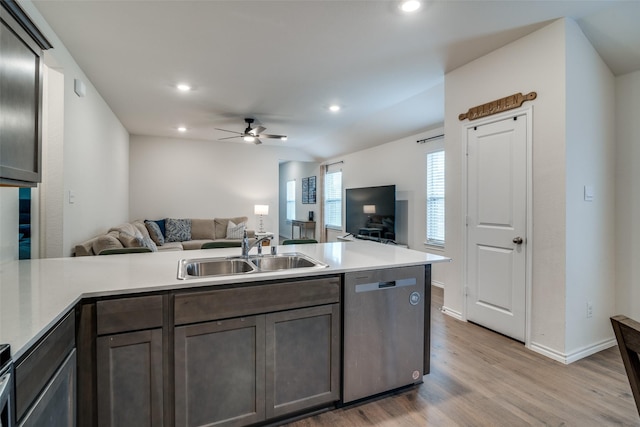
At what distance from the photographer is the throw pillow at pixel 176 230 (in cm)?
601

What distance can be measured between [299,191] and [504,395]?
7899 mm

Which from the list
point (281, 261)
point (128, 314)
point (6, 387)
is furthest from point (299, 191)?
point (6, 387)

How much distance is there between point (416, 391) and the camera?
2059mm

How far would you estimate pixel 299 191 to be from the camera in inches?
372

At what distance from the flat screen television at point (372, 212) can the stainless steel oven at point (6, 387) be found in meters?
4.88

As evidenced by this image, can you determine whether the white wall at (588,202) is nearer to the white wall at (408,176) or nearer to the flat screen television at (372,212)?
the white wall at (408,176)

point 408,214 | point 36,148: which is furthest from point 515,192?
point 36,148

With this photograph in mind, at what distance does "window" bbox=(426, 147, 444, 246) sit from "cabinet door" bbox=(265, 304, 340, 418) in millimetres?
3238

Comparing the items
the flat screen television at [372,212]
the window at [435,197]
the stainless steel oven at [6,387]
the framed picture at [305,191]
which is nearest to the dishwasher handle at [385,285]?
the stainless steel oven at [6,387]

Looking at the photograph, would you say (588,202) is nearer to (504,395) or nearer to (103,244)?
(504,395)

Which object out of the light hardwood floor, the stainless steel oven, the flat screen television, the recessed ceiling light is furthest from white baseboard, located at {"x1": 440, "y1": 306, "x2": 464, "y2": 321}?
the stainless steel oven

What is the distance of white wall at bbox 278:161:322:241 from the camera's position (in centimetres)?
829

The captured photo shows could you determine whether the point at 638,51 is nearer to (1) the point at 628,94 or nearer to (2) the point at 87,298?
(1) the point at 628,94

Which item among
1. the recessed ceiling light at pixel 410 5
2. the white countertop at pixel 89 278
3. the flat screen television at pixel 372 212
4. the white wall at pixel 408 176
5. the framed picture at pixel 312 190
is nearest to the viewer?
the white countertop at pixel 89 278
